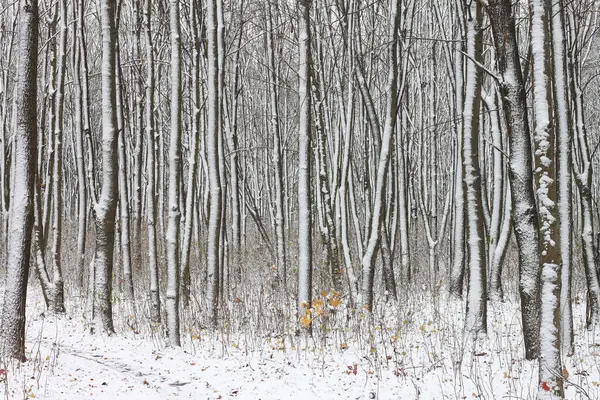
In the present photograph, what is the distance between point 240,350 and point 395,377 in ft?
Result: 6.31

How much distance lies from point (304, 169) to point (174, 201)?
1.63m

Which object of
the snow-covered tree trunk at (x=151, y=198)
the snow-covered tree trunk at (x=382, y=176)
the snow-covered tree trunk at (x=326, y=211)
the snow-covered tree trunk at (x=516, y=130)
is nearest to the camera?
the snow-covered tree trunk at (x=516, y=130)

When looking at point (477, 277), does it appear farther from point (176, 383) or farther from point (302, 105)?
point (176, 383)

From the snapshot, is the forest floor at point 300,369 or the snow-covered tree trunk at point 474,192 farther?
the snow-covered tree trunk at point 474,192

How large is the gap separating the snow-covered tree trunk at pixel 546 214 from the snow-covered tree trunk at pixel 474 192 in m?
1.76

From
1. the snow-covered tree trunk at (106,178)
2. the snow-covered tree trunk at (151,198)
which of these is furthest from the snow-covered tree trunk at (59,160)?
the snow-covered tree trunk at (106,178)

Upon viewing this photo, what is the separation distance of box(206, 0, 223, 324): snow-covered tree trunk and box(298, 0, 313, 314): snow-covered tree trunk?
1.27m

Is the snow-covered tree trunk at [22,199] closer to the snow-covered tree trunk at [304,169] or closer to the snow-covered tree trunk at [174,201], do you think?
the snow-covered tree trunk at [174,201]

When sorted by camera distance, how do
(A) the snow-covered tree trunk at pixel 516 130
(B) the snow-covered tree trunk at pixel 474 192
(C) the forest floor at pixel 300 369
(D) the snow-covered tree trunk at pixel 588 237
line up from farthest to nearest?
(D) the snow-covered tree trunk at pixel 588 237, (B) the snow-covered tree trunk at pixel 474 192, (C) the forest floor at pixel 300 369, (A) the snow-covered tree trunk at pixel 516 130

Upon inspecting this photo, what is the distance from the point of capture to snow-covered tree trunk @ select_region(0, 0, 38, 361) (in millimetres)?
5090

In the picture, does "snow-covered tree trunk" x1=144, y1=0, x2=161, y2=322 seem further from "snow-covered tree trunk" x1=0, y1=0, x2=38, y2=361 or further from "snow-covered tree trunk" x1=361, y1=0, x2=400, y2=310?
"snow-covered tree trunk" x1=361, y1=0, x2=400, y2=310

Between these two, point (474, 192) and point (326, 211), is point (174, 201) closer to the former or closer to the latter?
point (326, 211)

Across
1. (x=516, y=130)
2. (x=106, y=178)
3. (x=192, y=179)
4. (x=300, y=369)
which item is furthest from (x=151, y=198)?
(x=516, y=130)

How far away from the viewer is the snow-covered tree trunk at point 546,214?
10.8ft
